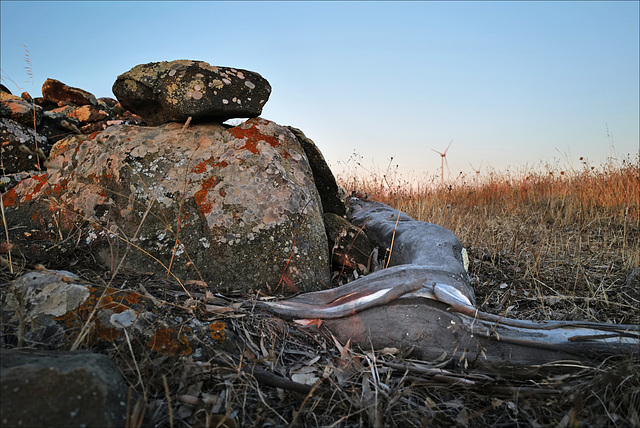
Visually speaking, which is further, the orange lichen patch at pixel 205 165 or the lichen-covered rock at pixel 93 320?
the orange lichen patch at pixel 205 165

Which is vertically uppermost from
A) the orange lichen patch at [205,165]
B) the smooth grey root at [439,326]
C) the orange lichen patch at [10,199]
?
the orange lichen patch at [205,165]

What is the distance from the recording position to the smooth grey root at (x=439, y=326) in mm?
2045

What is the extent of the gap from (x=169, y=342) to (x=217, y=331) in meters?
0.25

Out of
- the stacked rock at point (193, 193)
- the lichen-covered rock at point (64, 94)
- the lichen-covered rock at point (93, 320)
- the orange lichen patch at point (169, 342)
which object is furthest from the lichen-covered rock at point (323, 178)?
the lichen-covered rock at point (64, 94)

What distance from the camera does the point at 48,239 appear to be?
2936mm

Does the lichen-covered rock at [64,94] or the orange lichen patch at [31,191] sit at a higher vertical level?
the lichen-covered rock at [64,94]

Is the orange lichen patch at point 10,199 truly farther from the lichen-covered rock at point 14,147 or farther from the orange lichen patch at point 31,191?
the lichen-covered rock at point 14,147

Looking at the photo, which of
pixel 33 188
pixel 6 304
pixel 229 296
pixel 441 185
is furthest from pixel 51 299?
pixel 441 185

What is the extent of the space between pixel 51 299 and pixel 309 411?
1.31 meters

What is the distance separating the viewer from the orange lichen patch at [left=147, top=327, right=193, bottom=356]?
1.78 meters

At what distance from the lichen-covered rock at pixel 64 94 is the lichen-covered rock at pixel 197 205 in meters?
3.70

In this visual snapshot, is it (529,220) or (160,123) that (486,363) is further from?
(529,220)

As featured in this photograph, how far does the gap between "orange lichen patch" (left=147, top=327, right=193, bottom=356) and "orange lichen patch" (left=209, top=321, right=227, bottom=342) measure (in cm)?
15

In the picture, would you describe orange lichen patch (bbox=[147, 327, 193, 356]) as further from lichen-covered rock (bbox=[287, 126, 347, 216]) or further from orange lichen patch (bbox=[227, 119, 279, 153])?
lichen-covered rock (bbox=[287, 126, 347, 216])
